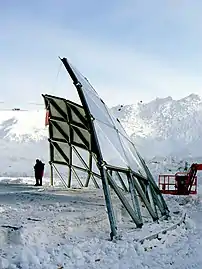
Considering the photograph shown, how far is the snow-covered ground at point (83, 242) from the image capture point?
26.9ft

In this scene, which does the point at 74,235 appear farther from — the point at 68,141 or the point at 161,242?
the point at 68,141

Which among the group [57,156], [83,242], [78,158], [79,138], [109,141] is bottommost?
[83,242]

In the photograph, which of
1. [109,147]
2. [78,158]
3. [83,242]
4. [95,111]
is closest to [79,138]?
[78,158]

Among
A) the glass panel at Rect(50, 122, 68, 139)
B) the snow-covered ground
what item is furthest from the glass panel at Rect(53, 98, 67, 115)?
the snow-covered ground

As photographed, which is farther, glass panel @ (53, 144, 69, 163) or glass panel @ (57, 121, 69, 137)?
glass panel @ (53, 144, 69, 163)

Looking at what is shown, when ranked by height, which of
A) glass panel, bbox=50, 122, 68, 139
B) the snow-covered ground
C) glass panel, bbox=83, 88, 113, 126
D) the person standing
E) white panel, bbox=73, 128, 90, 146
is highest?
glass panel, bbox=50, 122, 68, 139

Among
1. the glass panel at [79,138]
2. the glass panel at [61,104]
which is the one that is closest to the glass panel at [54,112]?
the glass panel at [61,104]

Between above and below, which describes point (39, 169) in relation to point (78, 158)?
below

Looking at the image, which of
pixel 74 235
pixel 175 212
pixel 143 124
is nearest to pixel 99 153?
pixel 74 235

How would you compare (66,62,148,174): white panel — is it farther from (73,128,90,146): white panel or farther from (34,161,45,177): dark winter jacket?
(34,161,45,177): dark winter jacket

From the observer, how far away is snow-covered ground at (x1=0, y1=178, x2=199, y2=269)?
819cm

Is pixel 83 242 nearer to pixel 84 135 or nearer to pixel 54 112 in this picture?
pixel 84 135

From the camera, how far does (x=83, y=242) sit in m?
9.59

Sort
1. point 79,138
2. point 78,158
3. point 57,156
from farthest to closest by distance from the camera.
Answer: point 57,156 < point 78,158 < point 79,138
